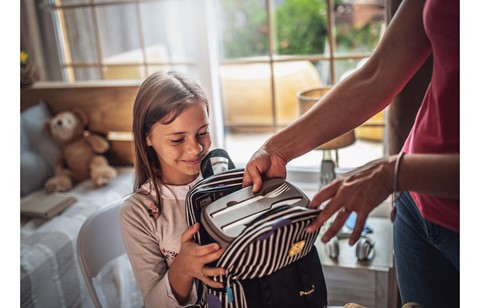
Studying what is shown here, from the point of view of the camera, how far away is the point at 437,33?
744 millimetres

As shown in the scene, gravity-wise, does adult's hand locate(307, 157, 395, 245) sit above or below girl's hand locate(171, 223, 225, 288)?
above

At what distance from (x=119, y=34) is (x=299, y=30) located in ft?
3.05

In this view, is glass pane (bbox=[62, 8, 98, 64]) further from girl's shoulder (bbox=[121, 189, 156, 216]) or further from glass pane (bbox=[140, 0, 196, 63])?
girl's shoulder (bbox=[121, 189, 156, 216])

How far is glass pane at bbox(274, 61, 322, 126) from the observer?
6.71ft

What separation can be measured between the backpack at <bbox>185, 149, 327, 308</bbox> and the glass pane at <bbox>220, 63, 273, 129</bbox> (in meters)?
1.26

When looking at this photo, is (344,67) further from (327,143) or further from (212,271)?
(212,271)

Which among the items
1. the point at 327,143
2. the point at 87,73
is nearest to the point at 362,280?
the point at 327,143

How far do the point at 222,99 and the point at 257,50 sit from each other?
28 cm

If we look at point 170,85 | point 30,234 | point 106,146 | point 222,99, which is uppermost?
point 170,85

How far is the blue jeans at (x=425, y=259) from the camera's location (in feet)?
2.64

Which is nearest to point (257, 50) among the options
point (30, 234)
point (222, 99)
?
point (222, 99)

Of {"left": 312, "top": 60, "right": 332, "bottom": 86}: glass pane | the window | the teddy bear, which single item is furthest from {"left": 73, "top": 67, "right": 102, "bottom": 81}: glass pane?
{"left": 312, "top": 60, "right": 332, "bottom": 86}: glass pane
